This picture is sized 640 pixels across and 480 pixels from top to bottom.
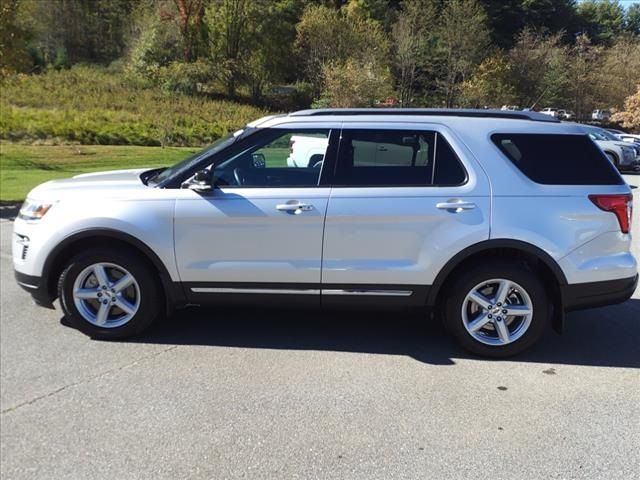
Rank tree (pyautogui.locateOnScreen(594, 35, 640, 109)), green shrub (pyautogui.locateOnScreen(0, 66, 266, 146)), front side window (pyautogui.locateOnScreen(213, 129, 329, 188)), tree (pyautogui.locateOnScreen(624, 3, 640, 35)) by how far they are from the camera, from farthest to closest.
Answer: tree (pyautogui.locateOnScreen(624, 3, 640, 35))
tree (pyautogui.locateOnScreen(594, 35, 640, 109))
green shrub (pyautogui.locateOnScreen(0, 66, 266, 146))
front side window (pyautogui.locateOnScreen(213, 129, 329, 188))

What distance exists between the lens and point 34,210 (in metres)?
4.39

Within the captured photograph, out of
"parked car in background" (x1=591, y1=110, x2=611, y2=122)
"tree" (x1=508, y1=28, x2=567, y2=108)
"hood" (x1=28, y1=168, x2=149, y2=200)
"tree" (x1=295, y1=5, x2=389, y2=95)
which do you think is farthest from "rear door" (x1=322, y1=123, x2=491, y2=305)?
"parked car in background" (x1=591, y1=110, x2=611, y2=122)

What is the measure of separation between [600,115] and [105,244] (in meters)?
53.6

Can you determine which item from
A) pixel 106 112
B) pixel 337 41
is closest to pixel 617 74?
pixel 337 41

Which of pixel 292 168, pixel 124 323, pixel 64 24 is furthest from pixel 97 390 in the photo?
pixel 64 24

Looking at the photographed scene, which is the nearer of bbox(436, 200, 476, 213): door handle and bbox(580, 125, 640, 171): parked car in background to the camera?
bbox(436, 200, 476, 213): door handle

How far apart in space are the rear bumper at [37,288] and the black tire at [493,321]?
3.06 meters

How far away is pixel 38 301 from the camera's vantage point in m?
4.37

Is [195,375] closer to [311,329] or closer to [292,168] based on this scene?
[311,329]

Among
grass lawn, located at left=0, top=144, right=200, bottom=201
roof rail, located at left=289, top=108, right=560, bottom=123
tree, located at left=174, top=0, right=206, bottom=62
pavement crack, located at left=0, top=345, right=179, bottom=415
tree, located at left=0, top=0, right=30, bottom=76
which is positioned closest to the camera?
pavement crack, located at left=0, top=345, right=179, bottom=415

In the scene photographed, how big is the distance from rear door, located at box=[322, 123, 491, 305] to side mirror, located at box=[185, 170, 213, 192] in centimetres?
90

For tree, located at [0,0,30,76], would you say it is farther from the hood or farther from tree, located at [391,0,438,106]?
tree, located at [391,0,438,106]

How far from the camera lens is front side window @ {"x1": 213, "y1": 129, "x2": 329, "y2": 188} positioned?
4204 millimetres

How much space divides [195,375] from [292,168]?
5.72 feet
